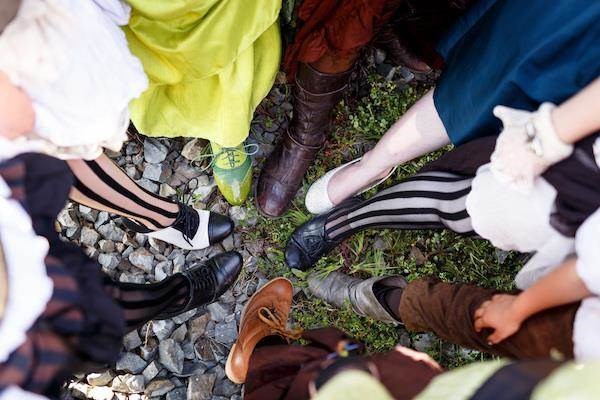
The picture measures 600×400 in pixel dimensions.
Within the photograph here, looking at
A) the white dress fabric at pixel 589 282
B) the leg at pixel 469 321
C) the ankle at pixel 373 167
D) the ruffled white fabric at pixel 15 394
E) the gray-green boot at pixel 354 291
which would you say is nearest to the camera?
the ruffled white fabric at pixel 15 394

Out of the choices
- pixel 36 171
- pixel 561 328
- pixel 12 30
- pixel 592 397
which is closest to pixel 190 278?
pixel 36 171

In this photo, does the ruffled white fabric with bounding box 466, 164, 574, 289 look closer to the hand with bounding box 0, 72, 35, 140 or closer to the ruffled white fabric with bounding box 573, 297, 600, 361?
the ruffled white fabric with bounding box 573, 297, 600, 361

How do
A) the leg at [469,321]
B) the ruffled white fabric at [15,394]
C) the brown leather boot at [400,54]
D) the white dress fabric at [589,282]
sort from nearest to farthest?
the ruffled white fabric at [15,394] < the white dress fabric at [589,282] < the leg at [469,321] < the brown leather boot at [400,54]

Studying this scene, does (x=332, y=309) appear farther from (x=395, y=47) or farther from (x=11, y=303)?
(x=11, y=303)

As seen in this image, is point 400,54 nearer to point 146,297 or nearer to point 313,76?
point 313,76

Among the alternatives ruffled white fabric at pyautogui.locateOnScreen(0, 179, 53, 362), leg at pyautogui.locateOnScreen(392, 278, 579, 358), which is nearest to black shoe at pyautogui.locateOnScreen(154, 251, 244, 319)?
leg at pyautogui.locateOnScreen(392, 278, 579, 358)

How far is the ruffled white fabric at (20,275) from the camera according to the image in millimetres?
920

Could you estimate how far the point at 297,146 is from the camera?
6.52ft

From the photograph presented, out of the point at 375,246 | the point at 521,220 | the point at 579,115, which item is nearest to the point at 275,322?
the point at 375,246

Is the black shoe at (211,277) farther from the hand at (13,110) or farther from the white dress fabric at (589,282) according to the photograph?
the white dress fabric at (589,282)

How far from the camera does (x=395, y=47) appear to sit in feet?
6.73

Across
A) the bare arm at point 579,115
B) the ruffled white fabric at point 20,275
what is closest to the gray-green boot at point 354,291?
the bare arm at point 579,115

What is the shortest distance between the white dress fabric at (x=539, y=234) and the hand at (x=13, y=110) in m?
0.96

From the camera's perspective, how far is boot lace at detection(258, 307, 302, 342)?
1786mm
